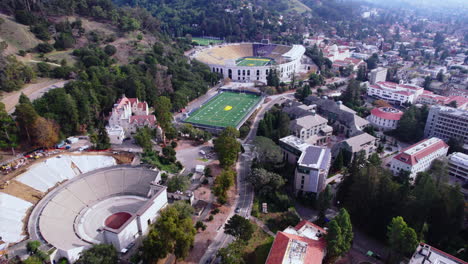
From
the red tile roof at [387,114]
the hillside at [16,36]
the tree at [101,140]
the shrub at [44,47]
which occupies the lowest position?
the red tile roof at [387,114]

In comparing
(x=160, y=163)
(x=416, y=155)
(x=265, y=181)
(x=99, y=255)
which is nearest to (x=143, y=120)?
(x=160, y=163)

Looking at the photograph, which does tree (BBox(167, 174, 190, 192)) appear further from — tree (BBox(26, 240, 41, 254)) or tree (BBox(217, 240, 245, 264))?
→ tree (BBox(26, 240, 41, 254))

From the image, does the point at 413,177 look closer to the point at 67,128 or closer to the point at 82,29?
the point at 67,128

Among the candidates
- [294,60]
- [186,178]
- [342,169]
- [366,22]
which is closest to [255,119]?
[342,169]

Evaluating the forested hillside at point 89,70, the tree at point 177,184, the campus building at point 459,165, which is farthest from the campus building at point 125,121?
the campus building at point 459,165

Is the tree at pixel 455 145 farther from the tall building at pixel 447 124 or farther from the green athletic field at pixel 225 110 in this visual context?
the green athletic field at pixel 225 110
